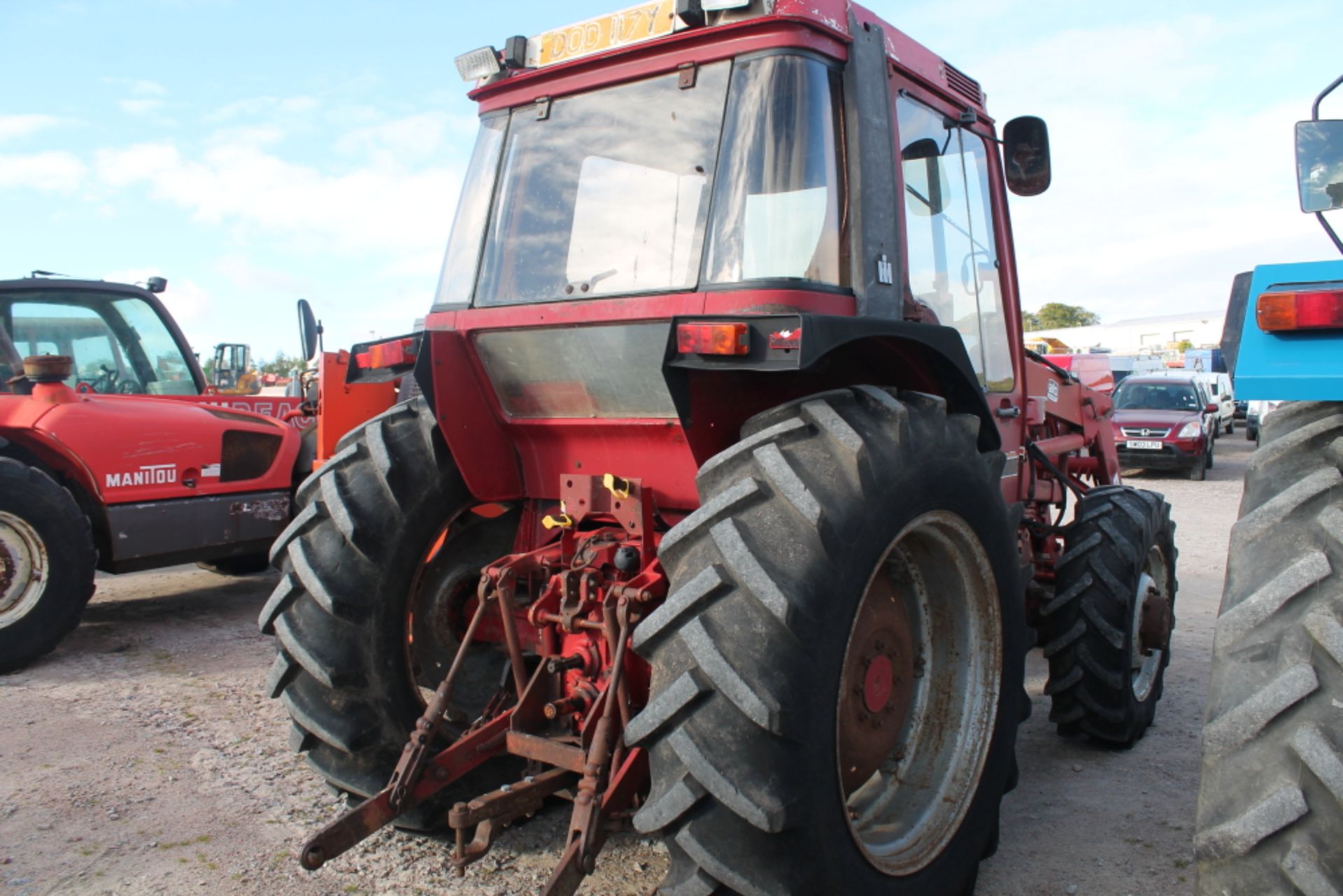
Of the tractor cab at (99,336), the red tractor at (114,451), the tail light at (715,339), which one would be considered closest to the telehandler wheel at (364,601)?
the tail light at (715,339)

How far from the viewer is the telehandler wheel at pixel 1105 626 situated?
4273 mm

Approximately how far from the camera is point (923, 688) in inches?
129

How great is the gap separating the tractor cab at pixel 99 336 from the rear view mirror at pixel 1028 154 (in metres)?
6.11

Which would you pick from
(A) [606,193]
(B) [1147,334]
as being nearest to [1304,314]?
(A) [606,193]

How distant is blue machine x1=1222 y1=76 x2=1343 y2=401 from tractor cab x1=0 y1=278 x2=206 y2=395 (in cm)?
702

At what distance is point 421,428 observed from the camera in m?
3.51

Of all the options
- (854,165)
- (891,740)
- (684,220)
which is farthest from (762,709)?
(854,165)

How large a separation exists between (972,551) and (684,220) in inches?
54.0

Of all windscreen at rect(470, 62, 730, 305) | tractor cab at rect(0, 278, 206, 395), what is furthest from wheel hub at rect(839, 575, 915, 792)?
tractor cab at rect(0, 278, 206, 395)

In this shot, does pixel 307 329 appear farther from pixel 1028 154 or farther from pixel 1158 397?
pixel 1158 397

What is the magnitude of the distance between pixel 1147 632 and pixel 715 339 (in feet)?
9.84

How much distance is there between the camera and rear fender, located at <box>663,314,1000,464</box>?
259 centimetres

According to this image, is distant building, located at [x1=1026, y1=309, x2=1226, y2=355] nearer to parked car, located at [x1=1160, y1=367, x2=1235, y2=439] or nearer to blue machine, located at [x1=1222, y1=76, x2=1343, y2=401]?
parked car, located at [x1=1160, y1=367, x2=1235, y2=439]

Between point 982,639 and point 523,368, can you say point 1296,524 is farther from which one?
point 523,368
